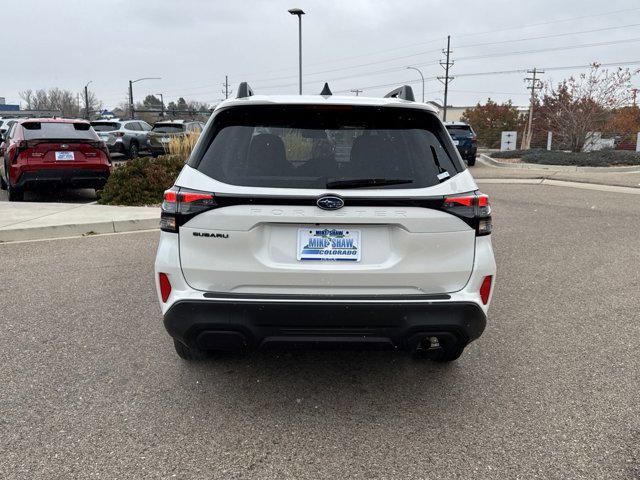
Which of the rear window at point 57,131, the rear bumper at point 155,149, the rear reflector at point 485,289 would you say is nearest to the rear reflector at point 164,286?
the rear reflector at point 485,289

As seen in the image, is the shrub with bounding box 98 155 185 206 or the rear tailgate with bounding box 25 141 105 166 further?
the shrub with bounding box 98 155 185 206

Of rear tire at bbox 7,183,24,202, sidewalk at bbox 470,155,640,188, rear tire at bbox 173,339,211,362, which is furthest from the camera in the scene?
sidewalk at bbox 470,155,640,188

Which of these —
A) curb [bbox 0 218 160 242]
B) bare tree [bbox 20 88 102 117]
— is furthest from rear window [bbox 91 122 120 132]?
bare tree [bbox 20 88 102 117]

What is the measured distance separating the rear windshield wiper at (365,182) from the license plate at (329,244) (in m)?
0.23

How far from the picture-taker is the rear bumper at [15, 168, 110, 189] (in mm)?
10453

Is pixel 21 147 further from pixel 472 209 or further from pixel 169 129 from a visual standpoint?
pixel 169 129

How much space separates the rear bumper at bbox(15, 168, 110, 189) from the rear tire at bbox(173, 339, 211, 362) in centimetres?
810

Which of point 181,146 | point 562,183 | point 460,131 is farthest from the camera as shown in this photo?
point 460,131

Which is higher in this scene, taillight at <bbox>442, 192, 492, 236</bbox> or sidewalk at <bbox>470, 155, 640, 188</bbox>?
taillight at <bbox>442, 192, 492, 236</bbox>

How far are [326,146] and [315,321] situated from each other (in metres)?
0.97

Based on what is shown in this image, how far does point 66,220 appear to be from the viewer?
28.8 feet

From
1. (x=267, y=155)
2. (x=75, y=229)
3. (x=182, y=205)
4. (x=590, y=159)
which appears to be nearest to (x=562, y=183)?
(x=590, y=159)

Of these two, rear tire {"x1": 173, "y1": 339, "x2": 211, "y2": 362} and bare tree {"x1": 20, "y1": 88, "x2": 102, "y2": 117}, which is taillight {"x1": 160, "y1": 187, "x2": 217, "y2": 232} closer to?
rear tire {"x1": 173, "y1": 339, "x2": 211, "y2": 362}

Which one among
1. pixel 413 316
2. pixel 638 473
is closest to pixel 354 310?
pixel 413 316
